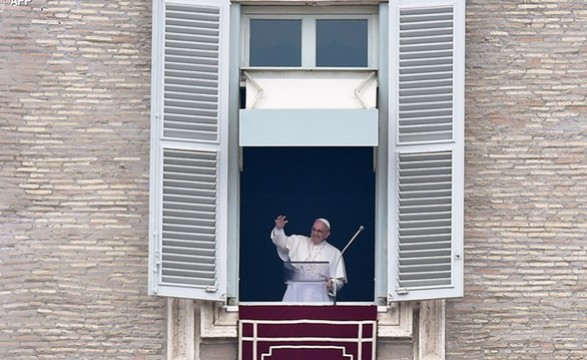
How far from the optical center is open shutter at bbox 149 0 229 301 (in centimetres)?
1622

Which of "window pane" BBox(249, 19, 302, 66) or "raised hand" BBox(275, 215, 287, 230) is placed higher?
"window pane" BBox(249, 19, 302, 66)

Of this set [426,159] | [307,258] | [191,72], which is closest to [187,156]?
[191,72]

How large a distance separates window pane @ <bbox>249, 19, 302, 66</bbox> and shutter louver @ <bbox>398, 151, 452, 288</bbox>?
112 centimetres

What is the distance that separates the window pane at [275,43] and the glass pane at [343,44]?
0.53 ft

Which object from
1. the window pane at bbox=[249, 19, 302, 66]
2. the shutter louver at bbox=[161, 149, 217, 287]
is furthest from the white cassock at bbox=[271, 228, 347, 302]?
the window pane at bbox=[249, 19, 302, 66]

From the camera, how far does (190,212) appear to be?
53.4 ft

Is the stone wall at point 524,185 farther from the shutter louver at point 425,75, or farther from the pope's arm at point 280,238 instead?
the pope's arm at point 280,238

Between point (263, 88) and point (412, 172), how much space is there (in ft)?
3.84

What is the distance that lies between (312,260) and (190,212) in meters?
1.00

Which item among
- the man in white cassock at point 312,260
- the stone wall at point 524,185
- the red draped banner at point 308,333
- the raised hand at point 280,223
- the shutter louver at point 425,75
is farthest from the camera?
the raised hand at point 280,223

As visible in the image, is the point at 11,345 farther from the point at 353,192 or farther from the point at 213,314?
the point at 353,192

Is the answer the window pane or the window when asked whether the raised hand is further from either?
the window pane

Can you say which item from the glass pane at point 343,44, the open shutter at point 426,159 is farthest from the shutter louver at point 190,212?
the open shutter at point 426,159

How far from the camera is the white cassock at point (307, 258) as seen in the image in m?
16.6
